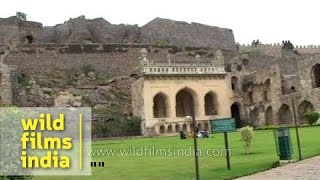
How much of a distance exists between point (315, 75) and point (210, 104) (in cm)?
833

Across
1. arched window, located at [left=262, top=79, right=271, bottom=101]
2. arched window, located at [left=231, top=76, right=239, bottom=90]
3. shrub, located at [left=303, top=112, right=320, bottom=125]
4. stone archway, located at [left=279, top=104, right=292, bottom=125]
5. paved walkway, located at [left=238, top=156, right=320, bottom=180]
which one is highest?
arched window, located at [left=231, top=76, right=239, bottom=90]

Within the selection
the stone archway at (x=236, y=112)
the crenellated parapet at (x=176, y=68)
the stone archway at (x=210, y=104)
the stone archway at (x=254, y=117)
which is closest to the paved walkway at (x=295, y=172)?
the crenellated parapet at (x=176, y=68)

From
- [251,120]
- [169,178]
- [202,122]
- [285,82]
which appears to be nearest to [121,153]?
[169,178]

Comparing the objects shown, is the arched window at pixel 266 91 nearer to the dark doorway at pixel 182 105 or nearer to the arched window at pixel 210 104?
the arched window at pixel 210 104

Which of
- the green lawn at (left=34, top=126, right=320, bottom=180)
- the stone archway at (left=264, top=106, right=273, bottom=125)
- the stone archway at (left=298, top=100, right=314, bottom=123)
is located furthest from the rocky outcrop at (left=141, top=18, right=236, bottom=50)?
the green lawn at (left=34, top=126, right=320, bottom=180)

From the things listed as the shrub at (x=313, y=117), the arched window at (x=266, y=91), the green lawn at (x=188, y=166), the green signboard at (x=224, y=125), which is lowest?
the green lawn at (x=188, y=166)

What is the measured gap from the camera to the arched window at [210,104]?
136 ft

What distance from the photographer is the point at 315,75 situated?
39.4 meters

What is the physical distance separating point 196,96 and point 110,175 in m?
27.4

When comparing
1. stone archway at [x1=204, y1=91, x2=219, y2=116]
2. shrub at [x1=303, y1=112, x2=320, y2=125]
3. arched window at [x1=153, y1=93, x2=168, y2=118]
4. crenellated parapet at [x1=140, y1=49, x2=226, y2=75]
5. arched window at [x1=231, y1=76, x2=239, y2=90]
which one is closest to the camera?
shrub at [x1=303, y1=112, x2=320, y2=125]

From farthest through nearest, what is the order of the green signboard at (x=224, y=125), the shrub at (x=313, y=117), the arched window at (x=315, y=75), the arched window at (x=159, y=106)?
the arched window at (x=159, y=106), the arched window at (x=315, y=75), the shrub at (x=313, y=117), the green signboard at (x=224, y=125)

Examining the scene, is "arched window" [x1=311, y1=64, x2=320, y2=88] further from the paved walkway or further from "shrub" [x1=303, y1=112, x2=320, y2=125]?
the paved walkway

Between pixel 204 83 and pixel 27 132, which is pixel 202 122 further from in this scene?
pixel 27 132

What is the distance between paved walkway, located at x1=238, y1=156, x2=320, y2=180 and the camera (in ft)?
36.2
